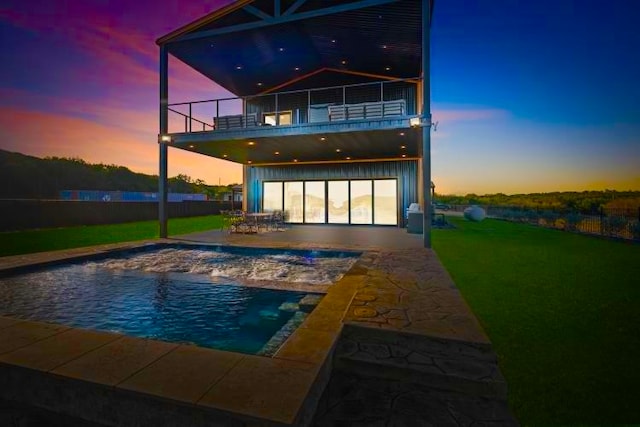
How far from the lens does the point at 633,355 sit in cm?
268

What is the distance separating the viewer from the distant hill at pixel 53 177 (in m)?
38.2

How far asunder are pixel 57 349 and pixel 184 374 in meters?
1.19

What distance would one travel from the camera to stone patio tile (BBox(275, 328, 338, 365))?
219 cm

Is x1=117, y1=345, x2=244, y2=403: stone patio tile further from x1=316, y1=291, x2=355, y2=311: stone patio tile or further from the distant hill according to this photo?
the distant hill

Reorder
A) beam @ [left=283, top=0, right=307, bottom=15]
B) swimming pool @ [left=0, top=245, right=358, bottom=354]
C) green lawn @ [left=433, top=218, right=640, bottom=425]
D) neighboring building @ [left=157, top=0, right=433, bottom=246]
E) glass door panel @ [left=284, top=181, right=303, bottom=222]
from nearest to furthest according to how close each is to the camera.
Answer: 1. green lawn @ [left=433, top=218, right=640, bottom=425]
2. swimming pool @ [left=0, top=245, right=358, bottom=354]
3. beam @ [left=283, top=0, right=307, bottom=15]
4. neighboring building @ [left=157, top=0, right=433, bottom=246]
5. glass door panel @ [left=284, top=181, right=303, bottom=222]

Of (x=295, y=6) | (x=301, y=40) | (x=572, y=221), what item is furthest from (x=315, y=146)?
(x=572, y=221)

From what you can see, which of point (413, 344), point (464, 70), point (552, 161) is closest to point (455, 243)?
point (413, 344)

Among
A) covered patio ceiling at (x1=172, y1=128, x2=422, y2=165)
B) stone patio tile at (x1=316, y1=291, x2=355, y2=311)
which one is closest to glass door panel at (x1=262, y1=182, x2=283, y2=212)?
covered patio ceiling at (x1=172, y1=128, x2=422, y2=165)

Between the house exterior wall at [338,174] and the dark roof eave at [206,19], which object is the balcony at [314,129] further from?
the dark roof eave at [206,19]

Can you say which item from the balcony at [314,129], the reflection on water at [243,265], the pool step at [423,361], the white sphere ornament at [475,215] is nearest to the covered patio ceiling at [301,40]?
the balcony at [314,129]

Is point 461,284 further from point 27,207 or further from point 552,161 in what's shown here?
point 552,161

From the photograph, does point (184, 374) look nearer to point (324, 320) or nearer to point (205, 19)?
point (324, 320)

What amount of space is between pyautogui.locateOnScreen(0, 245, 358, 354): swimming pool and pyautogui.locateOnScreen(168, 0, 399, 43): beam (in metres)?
7.22

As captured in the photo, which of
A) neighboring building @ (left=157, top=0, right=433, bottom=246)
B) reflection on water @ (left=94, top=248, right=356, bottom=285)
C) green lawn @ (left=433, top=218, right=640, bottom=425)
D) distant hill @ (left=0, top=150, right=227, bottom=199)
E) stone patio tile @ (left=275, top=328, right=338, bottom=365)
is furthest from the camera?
distant hill @ (left=0, top=150, right=227, bottom=199)
